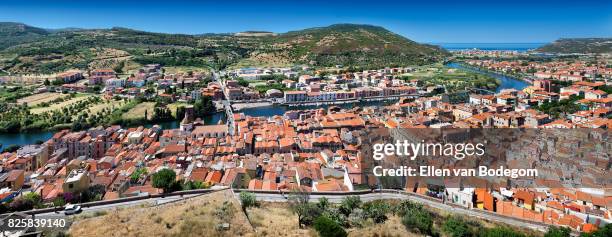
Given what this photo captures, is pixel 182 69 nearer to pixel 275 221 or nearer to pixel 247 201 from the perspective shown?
pixel 247 201

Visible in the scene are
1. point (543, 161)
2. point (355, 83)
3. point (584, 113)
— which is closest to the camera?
point (543, 161)

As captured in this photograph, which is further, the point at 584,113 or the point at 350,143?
the point at 584,113

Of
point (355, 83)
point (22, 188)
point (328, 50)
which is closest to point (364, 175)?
point (22, 188)

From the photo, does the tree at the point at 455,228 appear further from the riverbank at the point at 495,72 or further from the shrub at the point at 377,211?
the riverbank at the point at 495,72

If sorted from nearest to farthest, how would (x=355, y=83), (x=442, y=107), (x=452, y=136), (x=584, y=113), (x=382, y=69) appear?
(x=452, y=136) → (x=584, y=113) → (x=442, y=107) → (x=355, y=83) → (x=382, y=69)

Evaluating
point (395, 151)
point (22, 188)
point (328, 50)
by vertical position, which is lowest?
point (22, 188)

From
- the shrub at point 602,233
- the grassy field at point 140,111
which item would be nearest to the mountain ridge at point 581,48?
the grassy field at point 140,111

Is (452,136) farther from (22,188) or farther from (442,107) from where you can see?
(22,188)
